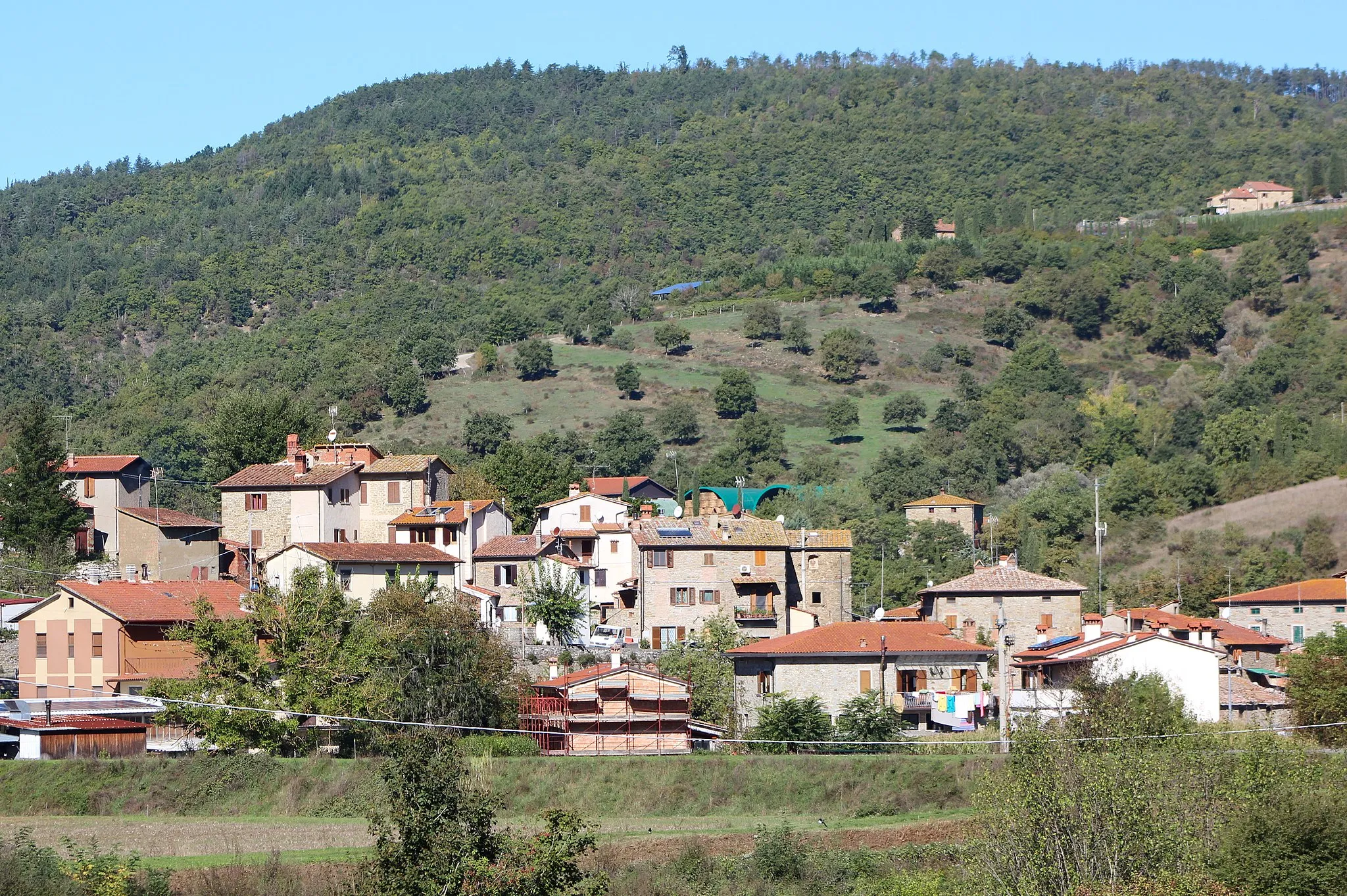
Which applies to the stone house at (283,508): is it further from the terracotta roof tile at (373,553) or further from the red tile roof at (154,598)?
the red tile roof at (154,598)

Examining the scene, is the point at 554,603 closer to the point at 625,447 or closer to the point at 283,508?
the point at 283,508

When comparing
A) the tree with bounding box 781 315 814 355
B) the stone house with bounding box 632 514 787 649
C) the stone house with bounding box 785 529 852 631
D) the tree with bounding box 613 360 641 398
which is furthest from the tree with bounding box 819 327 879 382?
the stone house with bounding box 632 514 787 649

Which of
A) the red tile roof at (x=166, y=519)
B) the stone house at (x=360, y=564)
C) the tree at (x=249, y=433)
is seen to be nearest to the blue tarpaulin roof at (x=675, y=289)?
the tree at (x=249, y=433)

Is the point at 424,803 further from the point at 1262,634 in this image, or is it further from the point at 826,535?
the point at 1262,634

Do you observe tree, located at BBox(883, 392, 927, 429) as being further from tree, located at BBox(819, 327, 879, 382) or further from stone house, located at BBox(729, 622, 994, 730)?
stone house, located at BBox(729, 622, 994, 730)

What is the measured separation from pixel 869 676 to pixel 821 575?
499 inches

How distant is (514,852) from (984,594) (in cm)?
4134

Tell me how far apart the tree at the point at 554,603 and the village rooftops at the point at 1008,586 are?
13.5 m

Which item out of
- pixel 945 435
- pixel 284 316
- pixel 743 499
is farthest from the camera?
pixel 284 316

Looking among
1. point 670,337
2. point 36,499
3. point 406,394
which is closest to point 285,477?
point 36,499

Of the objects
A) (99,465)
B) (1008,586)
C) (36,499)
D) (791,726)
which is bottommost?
(791,726)

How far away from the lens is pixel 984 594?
66.6 meters

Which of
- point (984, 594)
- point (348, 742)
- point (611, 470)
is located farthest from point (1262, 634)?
point (611, 470)

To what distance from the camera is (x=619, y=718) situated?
50531 mm
